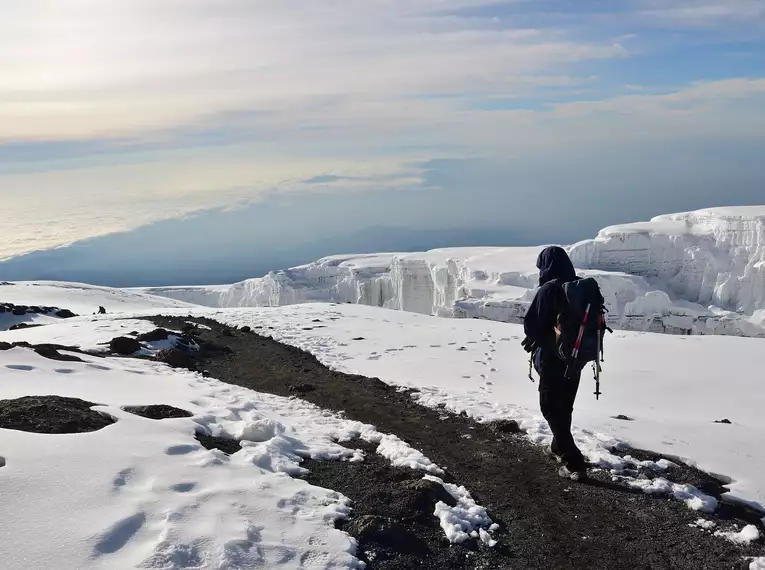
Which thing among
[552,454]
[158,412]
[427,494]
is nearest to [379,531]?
[427,494]

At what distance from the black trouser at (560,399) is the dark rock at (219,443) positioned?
3817 mm

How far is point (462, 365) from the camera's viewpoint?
1777 centimetres

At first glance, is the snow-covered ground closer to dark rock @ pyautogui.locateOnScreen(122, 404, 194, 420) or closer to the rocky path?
dark rock @ pyautogui.locateOnScreen(122, 404, 194, 420)

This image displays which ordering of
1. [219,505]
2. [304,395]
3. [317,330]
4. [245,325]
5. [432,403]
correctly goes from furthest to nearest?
[245,325] < [317,330] < [304,395] < [432,403] < [219,505]

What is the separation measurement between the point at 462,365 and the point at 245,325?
11640mm

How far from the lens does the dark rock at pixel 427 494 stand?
6254 mm

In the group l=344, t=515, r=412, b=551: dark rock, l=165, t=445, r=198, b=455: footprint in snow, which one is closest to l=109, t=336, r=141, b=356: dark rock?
l=165, t=445, r=198, b=455: footprint in snow

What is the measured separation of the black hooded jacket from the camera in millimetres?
7301

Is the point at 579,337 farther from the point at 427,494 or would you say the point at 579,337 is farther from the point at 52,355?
the point at 52,355

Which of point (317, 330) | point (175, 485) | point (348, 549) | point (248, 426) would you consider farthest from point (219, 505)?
point (317, 330)

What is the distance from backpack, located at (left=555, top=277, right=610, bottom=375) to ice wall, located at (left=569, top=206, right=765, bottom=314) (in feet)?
180

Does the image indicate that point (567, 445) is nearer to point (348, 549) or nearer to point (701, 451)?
point (701, 451)

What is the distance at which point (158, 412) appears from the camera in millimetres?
8578

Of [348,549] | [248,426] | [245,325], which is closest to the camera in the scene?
[348,549]
